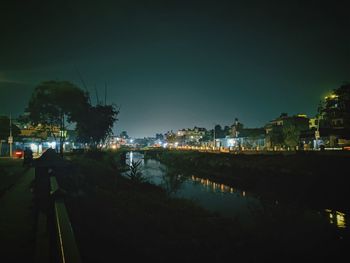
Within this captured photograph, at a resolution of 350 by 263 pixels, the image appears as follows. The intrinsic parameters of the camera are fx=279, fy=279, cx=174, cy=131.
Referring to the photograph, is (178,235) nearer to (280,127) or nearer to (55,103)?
(55,103)

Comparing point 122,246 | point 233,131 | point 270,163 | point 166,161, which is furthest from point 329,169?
point 233,131

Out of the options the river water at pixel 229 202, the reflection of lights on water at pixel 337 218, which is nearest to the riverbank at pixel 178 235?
the river water at pixel 229 202

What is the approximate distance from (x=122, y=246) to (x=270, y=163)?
30604 mm

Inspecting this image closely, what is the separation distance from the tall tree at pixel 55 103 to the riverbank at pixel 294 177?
2173 cm

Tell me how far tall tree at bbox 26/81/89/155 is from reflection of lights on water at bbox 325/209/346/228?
102 ft

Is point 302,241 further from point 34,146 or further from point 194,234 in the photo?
point 34,146

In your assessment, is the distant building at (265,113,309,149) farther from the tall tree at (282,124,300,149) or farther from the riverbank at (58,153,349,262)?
the riverbank at (58,153,349,262)

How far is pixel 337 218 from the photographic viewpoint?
1883cm

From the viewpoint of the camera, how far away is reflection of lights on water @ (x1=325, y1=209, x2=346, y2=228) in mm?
17333

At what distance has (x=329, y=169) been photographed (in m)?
27.0

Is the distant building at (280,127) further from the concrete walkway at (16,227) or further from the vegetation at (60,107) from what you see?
the concrete walkway at (16,227)

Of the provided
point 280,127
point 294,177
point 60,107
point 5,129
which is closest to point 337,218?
point 294,177

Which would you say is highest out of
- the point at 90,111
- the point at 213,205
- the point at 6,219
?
the point at 90,111

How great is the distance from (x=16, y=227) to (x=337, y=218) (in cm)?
1914
